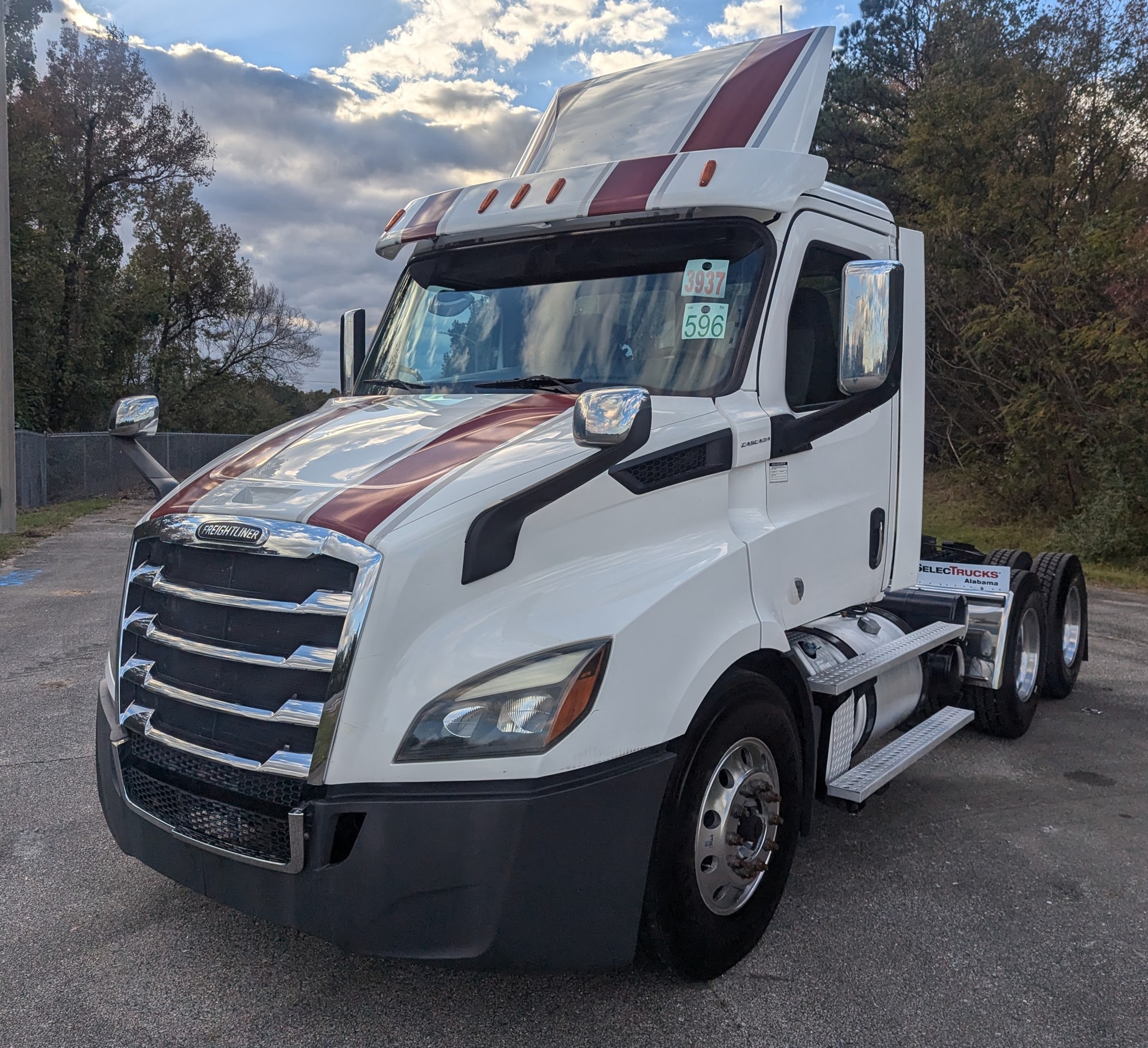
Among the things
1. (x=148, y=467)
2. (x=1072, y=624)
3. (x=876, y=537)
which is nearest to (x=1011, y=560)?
(x=1072, y=624)

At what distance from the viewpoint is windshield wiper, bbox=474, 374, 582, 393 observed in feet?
12.4

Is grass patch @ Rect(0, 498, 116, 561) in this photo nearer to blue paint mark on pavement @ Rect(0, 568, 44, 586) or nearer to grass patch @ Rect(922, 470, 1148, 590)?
blue paint mark on pavement @ Rect(0, 568, 44, 586)

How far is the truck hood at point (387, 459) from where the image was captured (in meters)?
2.91

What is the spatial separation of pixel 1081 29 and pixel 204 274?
101 feet

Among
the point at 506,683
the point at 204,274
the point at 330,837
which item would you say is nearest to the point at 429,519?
the point at 506,683

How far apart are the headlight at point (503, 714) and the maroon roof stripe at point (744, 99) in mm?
2432

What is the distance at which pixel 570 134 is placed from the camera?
15.7ft

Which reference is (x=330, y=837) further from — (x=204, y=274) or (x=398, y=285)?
(x=204, y=274)

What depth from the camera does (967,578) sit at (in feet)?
21.1

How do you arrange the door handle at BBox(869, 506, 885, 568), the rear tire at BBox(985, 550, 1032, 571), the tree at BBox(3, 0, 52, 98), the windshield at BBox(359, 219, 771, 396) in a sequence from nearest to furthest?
the windshield at BBox(359, 219, 771, 396), the door handle at BBox(869, 506, 885, 568), the rear tire at BBox(985, 550, 1032, 571), the tree at BBox(3, 0, 52, 98)

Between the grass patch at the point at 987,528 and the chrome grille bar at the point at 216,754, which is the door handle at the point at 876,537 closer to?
the chrome grille bar at the point at 216,754


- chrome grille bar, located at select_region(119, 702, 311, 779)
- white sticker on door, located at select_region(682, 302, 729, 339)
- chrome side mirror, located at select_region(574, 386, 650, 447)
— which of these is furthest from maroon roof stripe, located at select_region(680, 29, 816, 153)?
chrome grille bar, located at select_region(119, 702, 311, 779)

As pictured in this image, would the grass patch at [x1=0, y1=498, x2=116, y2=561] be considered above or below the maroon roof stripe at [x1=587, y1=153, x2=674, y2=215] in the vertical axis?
below

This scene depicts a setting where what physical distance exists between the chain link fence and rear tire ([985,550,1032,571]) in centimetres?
1468
